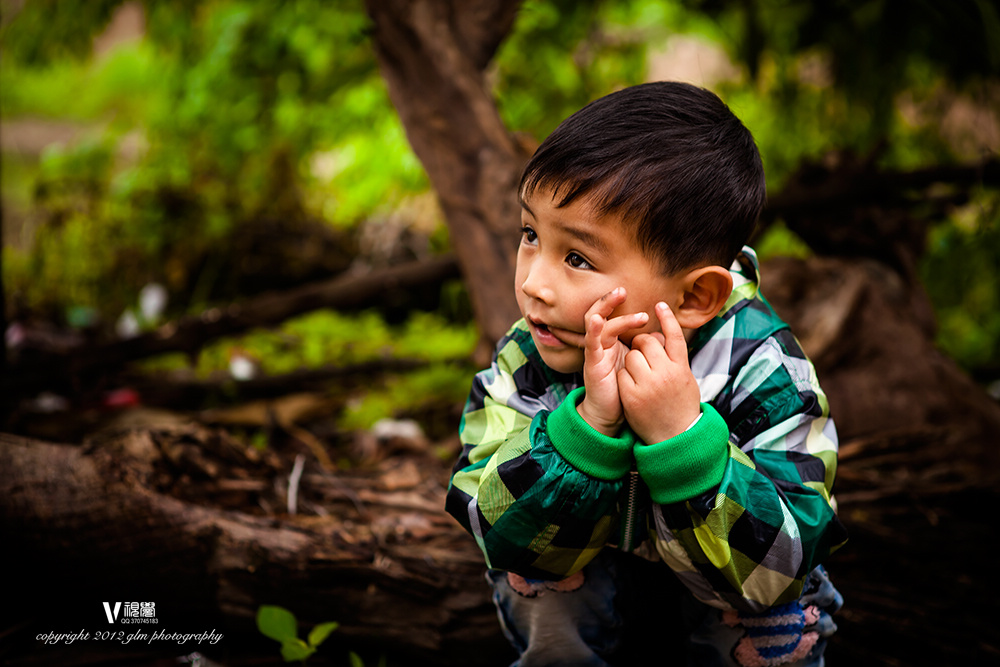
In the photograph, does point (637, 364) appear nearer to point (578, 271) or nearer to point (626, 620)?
point (578, 271)

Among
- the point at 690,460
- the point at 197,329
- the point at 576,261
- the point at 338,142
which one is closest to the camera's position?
the point at 690,460

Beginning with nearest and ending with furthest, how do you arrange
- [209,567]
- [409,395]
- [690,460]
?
[690,460] < [209,567] < [409,395]

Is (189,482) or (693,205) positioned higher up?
(693,205)

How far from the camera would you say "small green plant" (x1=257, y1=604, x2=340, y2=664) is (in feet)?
4.91

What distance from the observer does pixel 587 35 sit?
3.93 meters

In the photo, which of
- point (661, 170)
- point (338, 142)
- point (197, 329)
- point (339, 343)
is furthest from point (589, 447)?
point (338, 142)

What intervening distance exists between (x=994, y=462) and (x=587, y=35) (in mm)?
3080

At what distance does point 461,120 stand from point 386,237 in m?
2.45

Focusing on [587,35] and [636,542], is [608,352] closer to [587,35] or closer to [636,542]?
[636,542]

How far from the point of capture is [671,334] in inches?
44.7

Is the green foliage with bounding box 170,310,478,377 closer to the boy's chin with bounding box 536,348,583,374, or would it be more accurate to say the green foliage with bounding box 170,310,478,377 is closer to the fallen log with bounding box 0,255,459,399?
the fallen log with bounding box 0,255,459,399

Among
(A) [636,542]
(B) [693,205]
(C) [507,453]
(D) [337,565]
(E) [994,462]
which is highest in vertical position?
(B) [693,205]

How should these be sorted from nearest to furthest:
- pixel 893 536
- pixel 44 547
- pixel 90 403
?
pixel 44 547, pixel 893 536, pixel 90 403

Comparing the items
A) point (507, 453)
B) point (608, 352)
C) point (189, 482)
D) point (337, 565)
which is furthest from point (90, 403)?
point (608, 352)
